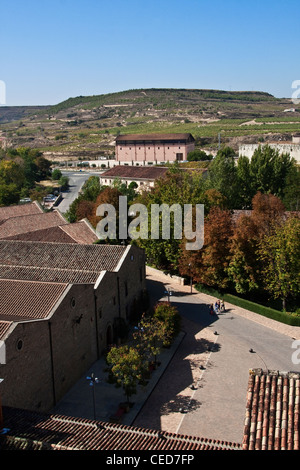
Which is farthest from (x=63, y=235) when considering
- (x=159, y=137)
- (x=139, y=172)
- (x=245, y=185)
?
(x=159, y=137)

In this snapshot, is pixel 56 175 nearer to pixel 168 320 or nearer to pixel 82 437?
pixel 168 320

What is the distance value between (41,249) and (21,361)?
15.9 meters

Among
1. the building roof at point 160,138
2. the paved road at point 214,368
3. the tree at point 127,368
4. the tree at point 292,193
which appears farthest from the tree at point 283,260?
the building roof at point 160,138

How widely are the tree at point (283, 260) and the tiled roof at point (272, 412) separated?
67.5 ft

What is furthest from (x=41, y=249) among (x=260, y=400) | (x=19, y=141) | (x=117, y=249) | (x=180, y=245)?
(x=19, y=141)

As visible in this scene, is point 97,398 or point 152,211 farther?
point 152,211

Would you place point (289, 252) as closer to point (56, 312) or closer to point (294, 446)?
point (56, 312)

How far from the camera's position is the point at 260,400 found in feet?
49.1

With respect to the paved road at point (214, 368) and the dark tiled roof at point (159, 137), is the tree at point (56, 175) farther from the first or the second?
the paved road at point (214, 368)

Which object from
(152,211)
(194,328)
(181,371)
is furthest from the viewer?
(152,211)

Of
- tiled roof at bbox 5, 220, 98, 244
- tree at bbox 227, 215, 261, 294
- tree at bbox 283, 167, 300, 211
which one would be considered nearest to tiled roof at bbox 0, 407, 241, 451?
tree at bbox 227, 215, 261, 294

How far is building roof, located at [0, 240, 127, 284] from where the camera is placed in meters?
31.8
